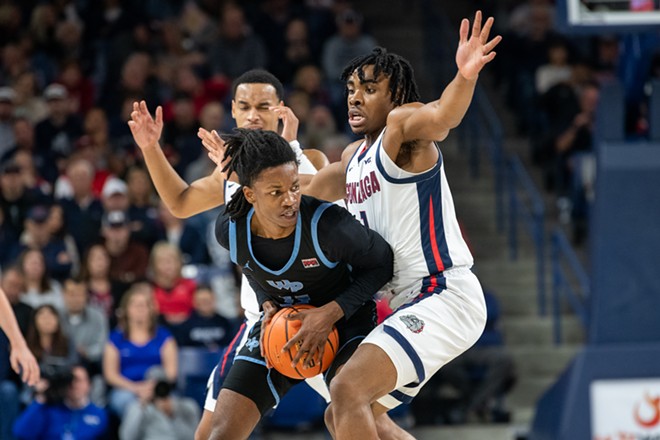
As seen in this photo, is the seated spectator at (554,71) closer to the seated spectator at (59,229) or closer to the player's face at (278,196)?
the seated spectator at (59,229)

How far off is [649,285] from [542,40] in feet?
19.8

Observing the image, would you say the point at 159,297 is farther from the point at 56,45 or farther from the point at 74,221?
the point at 56,45

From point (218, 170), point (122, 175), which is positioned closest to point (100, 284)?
point (122, 175)

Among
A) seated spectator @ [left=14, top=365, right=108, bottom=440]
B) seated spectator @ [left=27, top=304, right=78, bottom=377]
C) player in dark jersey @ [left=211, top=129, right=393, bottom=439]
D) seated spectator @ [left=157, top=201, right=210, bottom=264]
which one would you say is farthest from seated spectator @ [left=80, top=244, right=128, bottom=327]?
player in dark jersey @ [left=211, top=129, right=393, bottom=439]

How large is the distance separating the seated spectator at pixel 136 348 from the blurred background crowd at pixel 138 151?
1cm

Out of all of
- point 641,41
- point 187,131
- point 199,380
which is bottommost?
point 199,380

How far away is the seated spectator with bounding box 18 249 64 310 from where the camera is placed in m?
9.88

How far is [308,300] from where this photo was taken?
5.42m

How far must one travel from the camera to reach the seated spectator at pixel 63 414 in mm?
8930

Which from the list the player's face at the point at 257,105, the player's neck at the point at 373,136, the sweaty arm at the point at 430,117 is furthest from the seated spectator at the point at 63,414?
the sweaty arm at the point at 430,117

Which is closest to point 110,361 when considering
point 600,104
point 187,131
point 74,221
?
point 74,221

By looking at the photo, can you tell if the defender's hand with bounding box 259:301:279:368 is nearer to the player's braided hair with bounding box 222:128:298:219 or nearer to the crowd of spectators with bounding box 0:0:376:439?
the player's braided hair with bounding box 222:128:298:219

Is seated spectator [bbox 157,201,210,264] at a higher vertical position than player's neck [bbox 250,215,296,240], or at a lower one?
lower

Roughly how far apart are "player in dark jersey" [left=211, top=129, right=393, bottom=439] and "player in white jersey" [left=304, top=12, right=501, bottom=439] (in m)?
0.17
